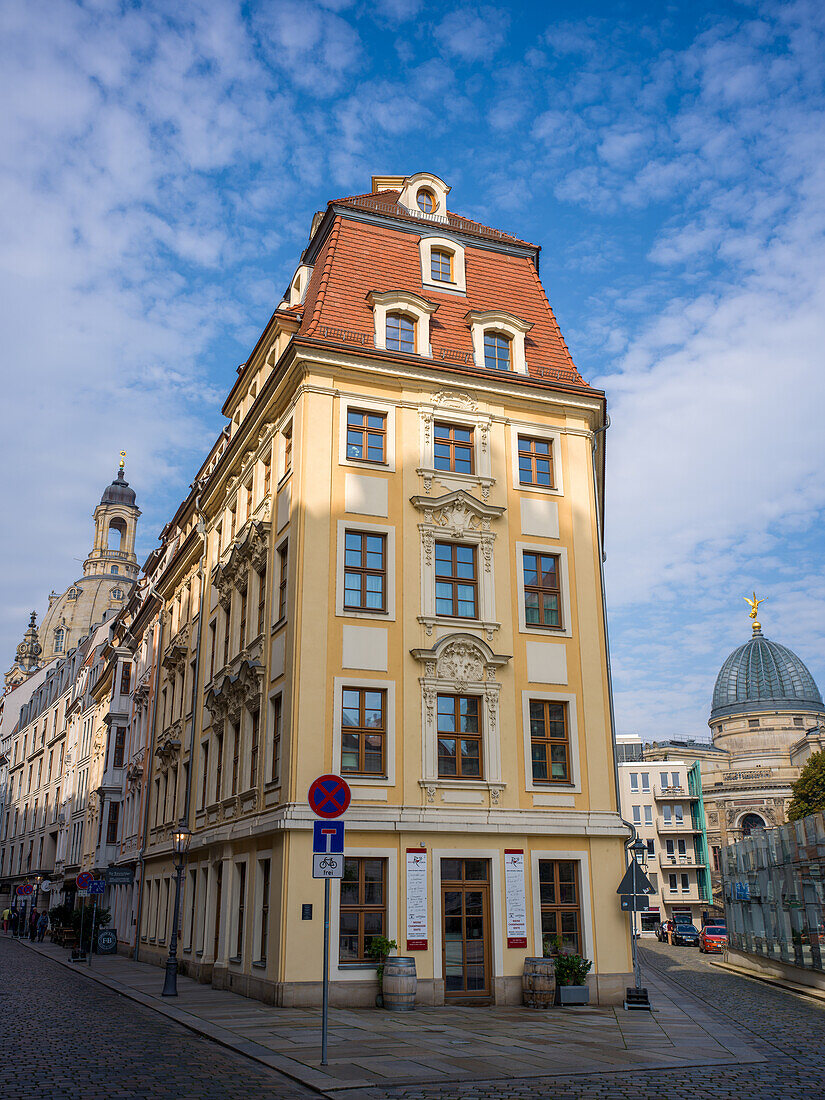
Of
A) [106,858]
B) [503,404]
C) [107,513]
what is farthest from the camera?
[107,513]

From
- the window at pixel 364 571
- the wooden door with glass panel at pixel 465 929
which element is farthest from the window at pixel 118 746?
the wooden door with glass panel at pixel 465 929

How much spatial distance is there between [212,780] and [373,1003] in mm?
11340

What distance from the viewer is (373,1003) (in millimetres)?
21094

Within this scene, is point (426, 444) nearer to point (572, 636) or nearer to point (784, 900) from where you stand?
point (572, 636)

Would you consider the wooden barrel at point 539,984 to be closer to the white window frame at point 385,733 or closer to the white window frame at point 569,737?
the white window frame at point 569,737

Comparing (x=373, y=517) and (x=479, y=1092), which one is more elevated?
(x=373, y=517)

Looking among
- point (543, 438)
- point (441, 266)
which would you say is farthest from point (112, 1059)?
point (441, 266)

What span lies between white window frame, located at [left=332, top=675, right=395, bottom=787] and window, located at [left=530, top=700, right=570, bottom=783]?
371 centimetres

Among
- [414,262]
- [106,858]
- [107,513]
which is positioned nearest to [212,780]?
[414,262]

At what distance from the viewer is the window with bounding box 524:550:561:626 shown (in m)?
26.0

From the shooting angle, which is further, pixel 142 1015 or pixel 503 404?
pixel 503 404

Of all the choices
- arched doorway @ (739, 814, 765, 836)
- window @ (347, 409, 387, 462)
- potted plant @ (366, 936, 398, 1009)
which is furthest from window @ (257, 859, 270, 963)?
arched doorway @ (739, 814, 765, 836)

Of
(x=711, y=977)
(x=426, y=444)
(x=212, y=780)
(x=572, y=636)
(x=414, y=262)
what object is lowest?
(x=711, y=977)

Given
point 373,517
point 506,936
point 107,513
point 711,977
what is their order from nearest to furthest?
point 506,936, point 373,517, point 711,977, point 107,513
